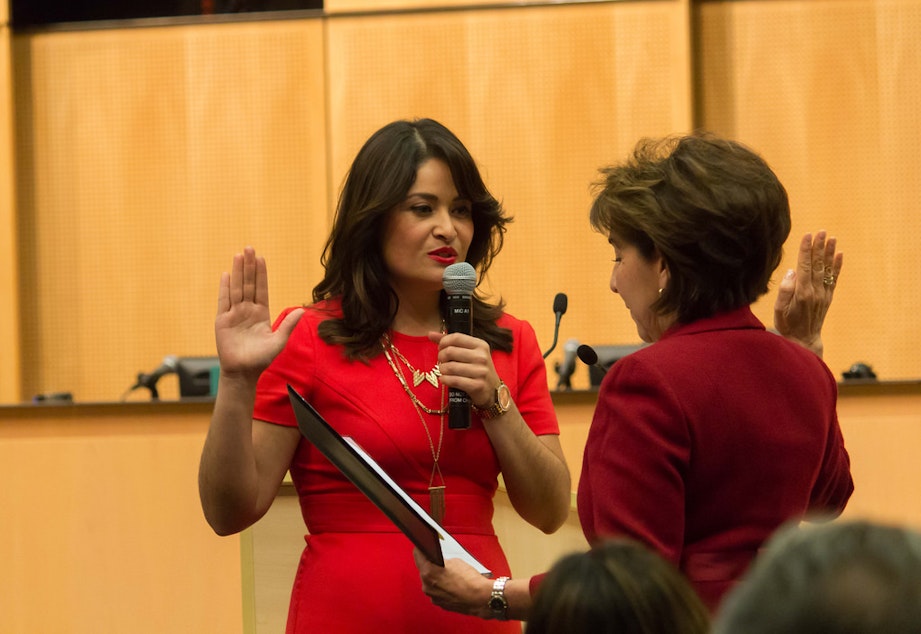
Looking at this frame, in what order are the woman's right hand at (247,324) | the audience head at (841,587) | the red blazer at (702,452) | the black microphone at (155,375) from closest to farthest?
the audience head at (841,587) → the red blazer at (702,452) → the woman's right hand at (247,324) → the black microphone at (155,375)

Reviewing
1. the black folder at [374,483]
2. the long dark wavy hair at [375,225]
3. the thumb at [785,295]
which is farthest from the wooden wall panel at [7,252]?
the thumb at [785,295]

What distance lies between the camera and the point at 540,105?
5.91 metres

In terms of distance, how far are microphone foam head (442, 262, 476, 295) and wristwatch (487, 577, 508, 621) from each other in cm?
48

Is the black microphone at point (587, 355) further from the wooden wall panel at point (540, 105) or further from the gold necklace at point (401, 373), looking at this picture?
the wooden wall panel at point (540, 105)

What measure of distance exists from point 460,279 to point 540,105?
4169 millimetres

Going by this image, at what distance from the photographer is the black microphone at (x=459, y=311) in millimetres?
1806

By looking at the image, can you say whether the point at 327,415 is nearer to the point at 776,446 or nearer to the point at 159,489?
the point at 776,446

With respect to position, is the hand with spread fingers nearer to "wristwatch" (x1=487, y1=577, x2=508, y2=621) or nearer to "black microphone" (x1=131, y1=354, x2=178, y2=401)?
"wristwatch" (x1=487, y1=577, x2=508, y2=621)

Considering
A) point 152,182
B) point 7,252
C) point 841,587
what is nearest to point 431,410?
point 841,587

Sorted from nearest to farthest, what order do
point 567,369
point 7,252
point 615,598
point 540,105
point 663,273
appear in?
point 615,598
point 663,273
point 567,369
point 540,105
point 7,252

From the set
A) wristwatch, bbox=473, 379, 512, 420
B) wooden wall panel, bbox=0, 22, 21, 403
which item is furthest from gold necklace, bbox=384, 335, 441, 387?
wooden wall panel, bbox=0, 22, 21, 403

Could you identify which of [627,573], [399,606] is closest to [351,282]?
[399,606]

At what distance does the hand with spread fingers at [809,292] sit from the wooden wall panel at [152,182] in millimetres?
4260

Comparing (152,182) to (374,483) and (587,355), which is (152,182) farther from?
(374,483)
